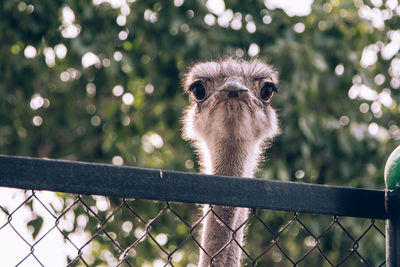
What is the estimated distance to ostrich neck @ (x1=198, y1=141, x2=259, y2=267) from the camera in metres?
2.10

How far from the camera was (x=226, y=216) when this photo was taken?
7.12 ft

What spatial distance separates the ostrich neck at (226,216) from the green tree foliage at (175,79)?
1169 mm

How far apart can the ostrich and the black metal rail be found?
17.4 inches

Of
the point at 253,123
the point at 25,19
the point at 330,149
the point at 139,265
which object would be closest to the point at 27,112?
the point at 25,19

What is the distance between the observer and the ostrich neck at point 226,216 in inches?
82.6

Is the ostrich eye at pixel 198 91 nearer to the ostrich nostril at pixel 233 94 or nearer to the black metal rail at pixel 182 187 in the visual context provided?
the ostrich nostril at pixel 233 94

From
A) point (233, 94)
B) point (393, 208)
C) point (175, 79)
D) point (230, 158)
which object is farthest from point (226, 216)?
point (175, 79)

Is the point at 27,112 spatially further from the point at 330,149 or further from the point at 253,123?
the point at 253,123

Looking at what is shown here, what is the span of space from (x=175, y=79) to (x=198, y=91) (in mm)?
1502

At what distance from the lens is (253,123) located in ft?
8.38

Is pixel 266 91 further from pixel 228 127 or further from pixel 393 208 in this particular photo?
pixel 393 208

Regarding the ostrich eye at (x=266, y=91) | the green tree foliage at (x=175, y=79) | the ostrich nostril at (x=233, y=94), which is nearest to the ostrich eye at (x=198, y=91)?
the ostrich eye at (x=266, y=91)

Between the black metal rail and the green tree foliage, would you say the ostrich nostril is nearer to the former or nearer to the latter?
the black metal rail

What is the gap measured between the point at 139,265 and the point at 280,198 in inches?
120
